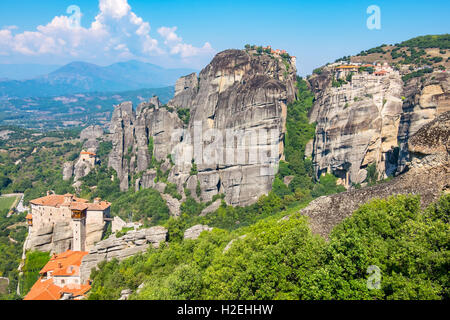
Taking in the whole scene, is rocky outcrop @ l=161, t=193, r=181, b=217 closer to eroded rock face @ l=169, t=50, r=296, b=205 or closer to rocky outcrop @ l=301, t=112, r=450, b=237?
eroded rock face @ l=169, t=50, r=296, b=205

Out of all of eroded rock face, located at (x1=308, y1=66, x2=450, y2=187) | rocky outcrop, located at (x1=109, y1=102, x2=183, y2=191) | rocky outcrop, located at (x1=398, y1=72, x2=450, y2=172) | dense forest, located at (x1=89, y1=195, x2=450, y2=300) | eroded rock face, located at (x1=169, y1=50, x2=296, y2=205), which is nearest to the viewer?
dense forest, located at (x1=89, y1=195, x2=450, y2=300)

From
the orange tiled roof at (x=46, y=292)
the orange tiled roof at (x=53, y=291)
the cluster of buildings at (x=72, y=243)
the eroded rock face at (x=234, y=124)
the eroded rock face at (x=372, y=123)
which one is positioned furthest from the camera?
the eroded rock face at (x=234, y=124)

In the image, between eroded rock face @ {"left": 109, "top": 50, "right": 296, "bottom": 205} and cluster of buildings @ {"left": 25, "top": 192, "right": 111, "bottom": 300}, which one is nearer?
cluster of buildings @ {"left": 25, "top": 192, "right": 111, "bottom": 300}

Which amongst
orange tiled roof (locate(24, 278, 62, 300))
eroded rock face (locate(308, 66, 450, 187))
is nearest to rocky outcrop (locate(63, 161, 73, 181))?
orange tiled roof (locate(24, 278, 62, 300))

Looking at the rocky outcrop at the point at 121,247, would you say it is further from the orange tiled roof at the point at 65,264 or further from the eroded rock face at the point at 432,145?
the eroded rock face at the point at 432,145

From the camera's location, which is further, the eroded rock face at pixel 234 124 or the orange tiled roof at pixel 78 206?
the eroded rock face at pixel 234 124

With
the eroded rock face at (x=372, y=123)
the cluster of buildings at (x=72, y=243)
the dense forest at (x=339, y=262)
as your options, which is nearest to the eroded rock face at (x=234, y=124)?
the eroded rock face at (x=372, y=123)

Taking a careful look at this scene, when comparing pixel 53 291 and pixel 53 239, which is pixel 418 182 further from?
pixel 53 239
